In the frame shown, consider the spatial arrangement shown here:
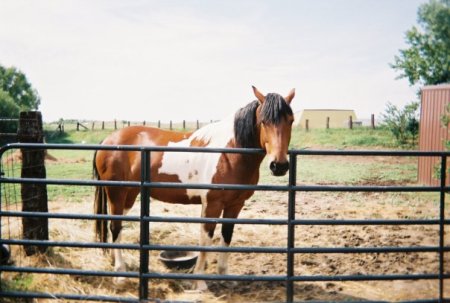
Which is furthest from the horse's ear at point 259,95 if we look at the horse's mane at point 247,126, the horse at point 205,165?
the horse's mane at point 247,126

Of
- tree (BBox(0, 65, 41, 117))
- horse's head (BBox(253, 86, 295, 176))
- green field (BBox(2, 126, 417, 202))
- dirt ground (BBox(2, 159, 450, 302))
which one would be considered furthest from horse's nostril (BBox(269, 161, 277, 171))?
tree (BBox(0, 65, 41, 117))

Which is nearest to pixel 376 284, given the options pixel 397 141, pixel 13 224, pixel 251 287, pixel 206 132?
pixel 251 287

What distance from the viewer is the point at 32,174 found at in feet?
16.8

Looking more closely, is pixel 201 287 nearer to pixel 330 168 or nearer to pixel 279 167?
pixel 279 167

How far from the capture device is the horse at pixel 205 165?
13.6ft

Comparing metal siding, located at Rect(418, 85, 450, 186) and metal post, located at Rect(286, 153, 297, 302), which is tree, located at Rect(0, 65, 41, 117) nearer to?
metal siding, located at Rect(418, 85, 450, 186)

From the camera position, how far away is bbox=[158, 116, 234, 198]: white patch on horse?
4660mm

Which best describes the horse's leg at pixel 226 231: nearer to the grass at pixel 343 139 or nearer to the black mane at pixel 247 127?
the black mane at pixel 247 127

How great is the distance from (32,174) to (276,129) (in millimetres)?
3529

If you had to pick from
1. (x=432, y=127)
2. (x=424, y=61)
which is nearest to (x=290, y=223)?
(x=432, y=127)

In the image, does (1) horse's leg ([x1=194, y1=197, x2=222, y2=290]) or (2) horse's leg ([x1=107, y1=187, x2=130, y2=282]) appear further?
(2) horse's leg ([x1=107, y1=187, x2=130, y2=282])

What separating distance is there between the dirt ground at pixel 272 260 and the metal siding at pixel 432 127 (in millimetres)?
5029

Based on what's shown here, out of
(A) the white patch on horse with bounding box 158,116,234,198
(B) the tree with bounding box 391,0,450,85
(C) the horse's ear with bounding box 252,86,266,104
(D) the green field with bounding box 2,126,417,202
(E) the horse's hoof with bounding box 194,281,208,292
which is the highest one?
(B) the tree with bounding box 391,0,450,85

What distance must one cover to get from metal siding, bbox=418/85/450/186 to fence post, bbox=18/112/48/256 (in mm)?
11596
